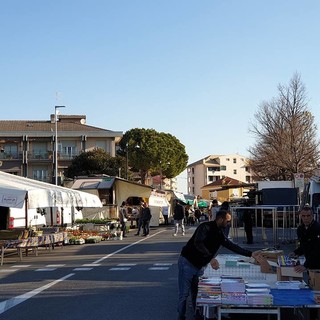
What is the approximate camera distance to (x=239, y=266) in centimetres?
938

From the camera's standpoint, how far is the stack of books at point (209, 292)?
7078 millimetres

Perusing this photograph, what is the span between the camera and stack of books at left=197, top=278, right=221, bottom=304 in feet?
23.2

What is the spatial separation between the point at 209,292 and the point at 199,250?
Answer: 2.01 feet

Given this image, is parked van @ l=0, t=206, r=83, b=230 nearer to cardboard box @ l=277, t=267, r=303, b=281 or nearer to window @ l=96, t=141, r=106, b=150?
cardboard box @ l=277, t=267, r=303, b=281

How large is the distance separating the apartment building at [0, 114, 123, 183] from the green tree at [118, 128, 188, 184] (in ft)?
6.95

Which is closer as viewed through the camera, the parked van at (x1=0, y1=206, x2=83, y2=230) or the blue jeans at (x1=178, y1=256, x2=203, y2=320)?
the blue jeans at (x1=178, y1=256, x2=203, y2=320)

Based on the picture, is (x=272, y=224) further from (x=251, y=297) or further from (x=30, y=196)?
(x=251, y=297)

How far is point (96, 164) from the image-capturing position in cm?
6494

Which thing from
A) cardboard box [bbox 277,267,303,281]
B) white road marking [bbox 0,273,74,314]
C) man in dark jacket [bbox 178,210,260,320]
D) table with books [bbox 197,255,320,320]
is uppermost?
man in dark jacket [bbox 178,210,260,320]

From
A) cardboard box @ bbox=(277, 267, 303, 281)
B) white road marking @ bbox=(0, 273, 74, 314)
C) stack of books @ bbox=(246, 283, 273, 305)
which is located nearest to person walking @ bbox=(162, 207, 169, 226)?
white road marking @ bbox=(0, 273, 74, 314)

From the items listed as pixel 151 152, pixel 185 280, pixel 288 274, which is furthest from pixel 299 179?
pixel 151 152

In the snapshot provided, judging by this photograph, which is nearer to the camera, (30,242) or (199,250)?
(199,250)

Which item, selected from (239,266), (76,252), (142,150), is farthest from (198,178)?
(239,266)

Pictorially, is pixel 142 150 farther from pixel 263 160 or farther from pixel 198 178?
pixel 198 178
